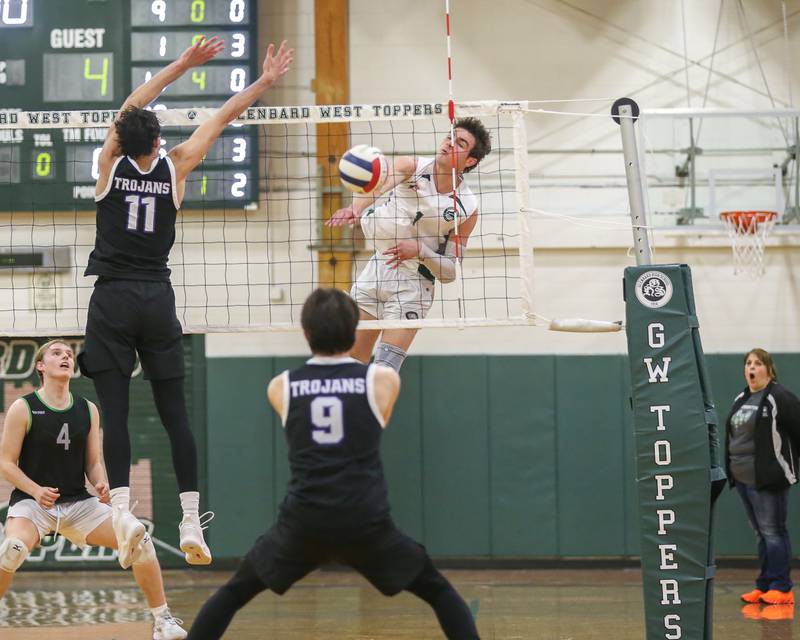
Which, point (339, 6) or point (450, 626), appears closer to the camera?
point (450, 626)

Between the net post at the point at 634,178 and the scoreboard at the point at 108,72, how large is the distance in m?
4.33

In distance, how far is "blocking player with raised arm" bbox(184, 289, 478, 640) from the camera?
4.17 meters

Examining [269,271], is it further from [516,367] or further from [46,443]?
[46,443]

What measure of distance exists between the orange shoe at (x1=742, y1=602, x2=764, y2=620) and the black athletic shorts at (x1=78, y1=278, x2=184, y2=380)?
4719mm

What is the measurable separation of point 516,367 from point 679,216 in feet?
6.74

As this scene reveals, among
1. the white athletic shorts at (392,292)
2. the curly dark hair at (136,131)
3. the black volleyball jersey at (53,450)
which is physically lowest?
the black volleyball jersey at (53,450)

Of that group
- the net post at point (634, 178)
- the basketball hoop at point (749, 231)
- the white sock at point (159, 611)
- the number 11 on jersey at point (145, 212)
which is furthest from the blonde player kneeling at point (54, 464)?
the basketball hoop at point (749, 231)

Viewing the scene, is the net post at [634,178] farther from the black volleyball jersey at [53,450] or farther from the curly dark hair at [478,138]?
the black volleyball jersey at [53,450]

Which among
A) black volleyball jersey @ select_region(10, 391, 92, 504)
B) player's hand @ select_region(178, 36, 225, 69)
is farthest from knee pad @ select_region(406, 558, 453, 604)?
player's hand @ select_region(178, 36, 225, 69)

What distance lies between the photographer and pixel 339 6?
10547 millimetres

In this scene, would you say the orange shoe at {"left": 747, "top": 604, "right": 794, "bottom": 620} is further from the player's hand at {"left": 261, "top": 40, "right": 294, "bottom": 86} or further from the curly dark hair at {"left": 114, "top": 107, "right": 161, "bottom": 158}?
the curly dark hair at {"left": 114, "top": 107, "right": 161, "bottom": 158}

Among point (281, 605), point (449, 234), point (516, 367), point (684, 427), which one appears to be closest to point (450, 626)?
point (684, 427)

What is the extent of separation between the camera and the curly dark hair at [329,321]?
425 cm

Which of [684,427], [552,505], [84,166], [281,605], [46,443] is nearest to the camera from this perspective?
[684,427]
